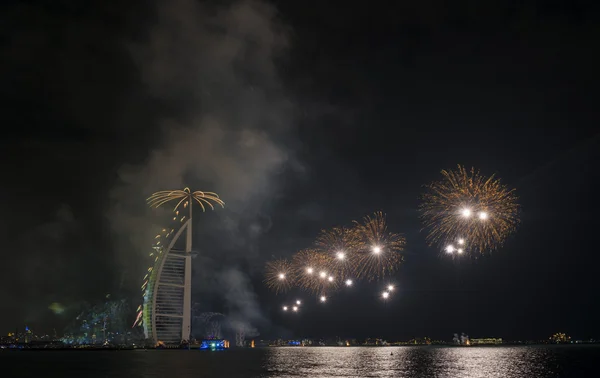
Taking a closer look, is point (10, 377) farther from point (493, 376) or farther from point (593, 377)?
point (593, 377)

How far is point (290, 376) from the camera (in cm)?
7812

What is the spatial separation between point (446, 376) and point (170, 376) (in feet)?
132

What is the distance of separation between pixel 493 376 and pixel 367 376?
61.1ft

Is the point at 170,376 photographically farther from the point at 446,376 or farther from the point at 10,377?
the point at 446,376

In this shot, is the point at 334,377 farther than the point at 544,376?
No

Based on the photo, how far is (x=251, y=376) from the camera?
7781 cm

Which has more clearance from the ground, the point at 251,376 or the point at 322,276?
the point at 322,276

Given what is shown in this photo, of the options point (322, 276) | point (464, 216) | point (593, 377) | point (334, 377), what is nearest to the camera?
point (464, 216)

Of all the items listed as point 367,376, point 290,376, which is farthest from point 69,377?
point 367,376

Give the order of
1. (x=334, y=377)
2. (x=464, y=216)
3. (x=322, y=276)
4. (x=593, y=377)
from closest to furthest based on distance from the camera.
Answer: (x=464, y=216), (x=334, y=377), (x=593, y=377), (x=322, y=276)

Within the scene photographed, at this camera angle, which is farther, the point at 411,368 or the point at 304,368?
the point at 411,368

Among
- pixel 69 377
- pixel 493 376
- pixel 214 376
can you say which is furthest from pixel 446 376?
pixel 69 377

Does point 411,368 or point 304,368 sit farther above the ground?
point 304,368

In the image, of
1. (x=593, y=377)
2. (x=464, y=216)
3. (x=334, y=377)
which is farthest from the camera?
(x=593, y=377)
